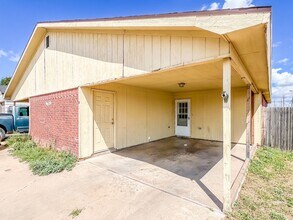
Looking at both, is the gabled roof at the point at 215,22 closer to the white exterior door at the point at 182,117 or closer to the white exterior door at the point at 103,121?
the white exterior door at the point at 103,121

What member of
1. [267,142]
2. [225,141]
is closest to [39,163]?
[225,141]

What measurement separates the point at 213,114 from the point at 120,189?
6.67m

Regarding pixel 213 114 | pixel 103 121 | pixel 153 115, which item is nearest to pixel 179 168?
pixel 103 121

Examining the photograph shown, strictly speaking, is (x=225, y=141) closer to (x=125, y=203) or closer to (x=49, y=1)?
(x=125, y=203)

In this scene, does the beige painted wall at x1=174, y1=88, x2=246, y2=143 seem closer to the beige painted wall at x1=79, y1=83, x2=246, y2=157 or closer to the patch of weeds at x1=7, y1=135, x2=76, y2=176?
the beige painted wall at x1=79, y1=83, x2=246, y2=157

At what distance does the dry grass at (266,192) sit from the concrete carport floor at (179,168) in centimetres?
30

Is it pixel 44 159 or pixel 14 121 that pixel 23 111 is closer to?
pixel 14 121

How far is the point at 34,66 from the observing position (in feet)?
27.6

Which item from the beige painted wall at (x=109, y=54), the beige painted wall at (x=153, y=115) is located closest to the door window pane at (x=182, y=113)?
the beige painted wall at (x=153, y=115)

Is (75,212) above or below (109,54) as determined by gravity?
below

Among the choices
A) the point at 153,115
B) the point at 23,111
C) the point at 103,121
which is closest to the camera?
the point at 103,121

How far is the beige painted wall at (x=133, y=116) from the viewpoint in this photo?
5590 millimetres

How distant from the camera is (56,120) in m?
6.61

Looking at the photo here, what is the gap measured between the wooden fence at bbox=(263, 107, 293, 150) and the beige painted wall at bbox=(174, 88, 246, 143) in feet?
3.38
